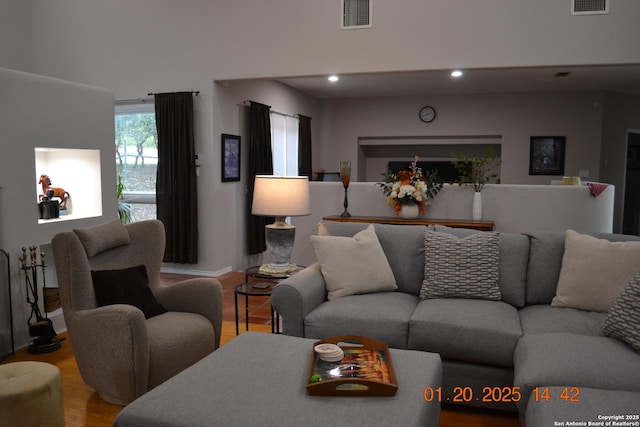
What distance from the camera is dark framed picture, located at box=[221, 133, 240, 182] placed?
6.30 m

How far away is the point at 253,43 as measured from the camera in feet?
19.4

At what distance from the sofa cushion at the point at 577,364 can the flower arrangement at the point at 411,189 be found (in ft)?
7.68

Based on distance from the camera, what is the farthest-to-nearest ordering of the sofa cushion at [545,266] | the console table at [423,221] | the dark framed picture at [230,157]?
the dark framed picture at [230,157]
the console table at [423,221]
the sofa cushion at [545,266]

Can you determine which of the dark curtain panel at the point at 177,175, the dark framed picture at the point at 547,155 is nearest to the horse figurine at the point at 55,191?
the dark curtain panel at the point at 177,175

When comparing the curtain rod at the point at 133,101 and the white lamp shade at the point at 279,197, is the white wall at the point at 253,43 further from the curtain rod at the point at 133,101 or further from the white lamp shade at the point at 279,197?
the white lamp shade at the point at 279,197

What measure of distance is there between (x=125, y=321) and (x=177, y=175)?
3.76 metres

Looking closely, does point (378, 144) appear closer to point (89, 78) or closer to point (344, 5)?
point (344, 5)

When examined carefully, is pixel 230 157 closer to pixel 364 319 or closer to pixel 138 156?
pixel 138 156

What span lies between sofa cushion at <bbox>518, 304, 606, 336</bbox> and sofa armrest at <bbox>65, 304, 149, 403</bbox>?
2.01 m

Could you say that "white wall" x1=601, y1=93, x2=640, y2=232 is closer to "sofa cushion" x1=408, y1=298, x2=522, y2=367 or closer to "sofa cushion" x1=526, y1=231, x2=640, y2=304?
"sofa cushion" x1=526, y1=231, x2=640, y2=304

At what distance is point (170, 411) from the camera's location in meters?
1.88

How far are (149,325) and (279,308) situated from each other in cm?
76

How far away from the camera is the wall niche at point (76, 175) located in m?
4.64

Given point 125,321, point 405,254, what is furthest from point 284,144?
point 125,321
